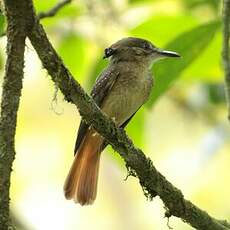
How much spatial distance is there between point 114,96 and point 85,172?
490 mm

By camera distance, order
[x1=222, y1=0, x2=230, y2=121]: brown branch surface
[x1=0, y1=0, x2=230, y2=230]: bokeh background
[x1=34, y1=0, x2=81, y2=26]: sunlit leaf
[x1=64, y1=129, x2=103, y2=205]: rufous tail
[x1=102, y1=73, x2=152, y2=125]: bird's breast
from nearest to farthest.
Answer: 1. [x1=222, y1=0, x2=230, y2=121]: brown branch surface
2. [x1=34, y1=0, x2=81, y2=26]: sunlit leaf
3. [x1=102, y1=73, x2=152, y2=125]: bird's breast
4. [x1=64, y1=129, x2=103, y2=205]: rufous tail
5. [x1=0, y1=0, x2=230, y2=230]: bokeh background

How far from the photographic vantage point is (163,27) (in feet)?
11.8

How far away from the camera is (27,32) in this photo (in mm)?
2195

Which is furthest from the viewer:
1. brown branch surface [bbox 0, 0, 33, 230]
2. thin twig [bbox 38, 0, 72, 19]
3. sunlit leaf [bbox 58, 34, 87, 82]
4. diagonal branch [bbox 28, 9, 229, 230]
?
sunlit leaf [bbox 58, 34, 87, 82]

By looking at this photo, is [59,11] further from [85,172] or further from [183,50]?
[85,172]

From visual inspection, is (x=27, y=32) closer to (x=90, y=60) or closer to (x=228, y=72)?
(x=228, y=72)

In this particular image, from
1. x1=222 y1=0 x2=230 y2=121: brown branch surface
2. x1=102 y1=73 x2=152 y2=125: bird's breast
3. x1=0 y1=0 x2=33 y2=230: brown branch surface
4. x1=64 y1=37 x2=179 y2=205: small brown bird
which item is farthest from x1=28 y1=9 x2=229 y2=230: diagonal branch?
x1=102 y1=73 x2=152 y2=125: bird's breast

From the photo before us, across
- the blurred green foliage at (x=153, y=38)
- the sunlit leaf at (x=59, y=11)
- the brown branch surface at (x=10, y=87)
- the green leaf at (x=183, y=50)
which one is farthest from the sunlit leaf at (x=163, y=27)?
the brown branch surface at (x=10, y=87)

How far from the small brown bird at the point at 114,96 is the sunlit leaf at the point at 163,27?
0.11m

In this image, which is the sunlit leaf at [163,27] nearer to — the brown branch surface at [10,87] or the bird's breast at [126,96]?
the bird's breast at [126,96]

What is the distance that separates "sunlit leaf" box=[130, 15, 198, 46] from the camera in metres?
3.52

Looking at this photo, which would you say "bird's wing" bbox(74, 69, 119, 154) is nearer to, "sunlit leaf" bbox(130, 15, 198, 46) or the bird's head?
the bird's head

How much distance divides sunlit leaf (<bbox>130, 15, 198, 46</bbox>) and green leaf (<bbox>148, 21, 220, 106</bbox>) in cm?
28

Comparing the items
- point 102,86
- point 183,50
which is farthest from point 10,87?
point 102,86
